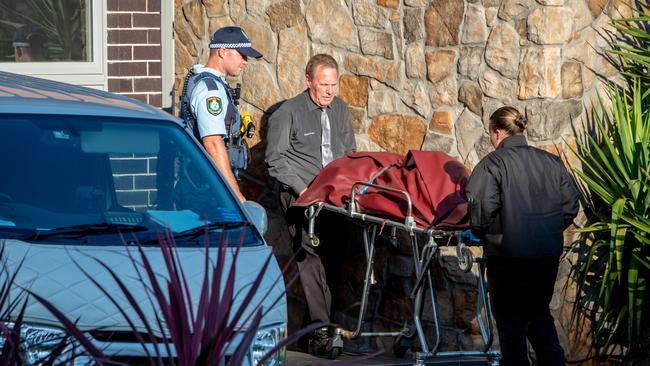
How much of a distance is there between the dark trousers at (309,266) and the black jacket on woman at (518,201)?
1.95m

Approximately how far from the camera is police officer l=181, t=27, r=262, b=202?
7242 millimetres

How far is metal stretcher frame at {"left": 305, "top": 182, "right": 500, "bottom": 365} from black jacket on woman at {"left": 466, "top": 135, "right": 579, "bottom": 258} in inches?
9.6

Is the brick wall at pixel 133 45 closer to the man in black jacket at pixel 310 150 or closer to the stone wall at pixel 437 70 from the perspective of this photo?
the stone wall at pixel 437 70

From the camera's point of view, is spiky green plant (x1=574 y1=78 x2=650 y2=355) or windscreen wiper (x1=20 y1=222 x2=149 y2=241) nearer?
windscreen wiper (x1=20 y1=222 x2=149 y2=241)

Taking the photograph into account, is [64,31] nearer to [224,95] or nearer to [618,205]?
[224,95]

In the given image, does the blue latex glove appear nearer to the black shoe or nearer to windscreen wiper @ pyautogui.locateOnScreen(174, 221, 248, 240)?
windscreen wiper @ pyautogui.locateOnScreen(174, 221, 248, 240)

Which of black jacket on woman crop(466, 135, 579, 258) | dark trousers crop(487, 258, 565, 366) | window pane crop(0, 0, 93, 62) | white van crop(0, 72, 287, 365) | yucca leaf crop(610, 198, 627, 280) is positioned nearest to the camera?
white van crop(0, 72, 287, 365)

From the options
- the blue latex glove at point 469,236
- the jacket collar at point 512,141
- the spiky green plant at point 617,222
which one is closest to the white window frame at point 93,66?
the spiky green plant at point 617,222

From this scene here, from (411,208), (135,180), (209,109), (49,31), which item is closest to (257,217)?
(135,180)

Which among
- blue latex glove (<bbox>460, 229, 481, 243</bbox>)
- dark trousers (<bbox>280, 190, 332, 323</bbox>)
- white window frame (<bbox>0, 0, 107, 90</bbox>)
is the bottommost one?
dark trousers (<bbox>280, 190, 332, 323</bbox>)

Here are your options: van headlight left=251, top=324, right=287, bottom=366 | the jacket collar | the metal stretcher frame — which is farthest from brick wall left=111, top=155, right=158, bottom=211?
the jacket collar

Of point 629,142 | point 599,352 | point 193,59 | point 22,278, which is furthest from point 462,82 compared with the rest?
point 22,278

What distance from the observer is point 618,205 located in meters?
6.94

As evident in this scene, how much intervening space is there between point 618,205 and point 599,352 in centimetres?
108
